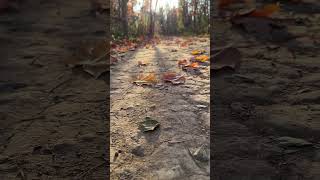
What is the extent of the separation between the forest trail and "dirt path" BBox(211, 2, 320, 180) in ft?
0.48

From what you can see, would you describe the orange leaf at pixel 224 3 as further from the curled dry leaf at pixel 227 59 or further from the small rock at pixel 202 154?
the small rock at pixel 202 154

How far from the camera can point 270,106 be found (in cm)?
116

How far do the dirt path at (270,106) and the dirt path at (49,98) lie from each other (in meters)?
0.39

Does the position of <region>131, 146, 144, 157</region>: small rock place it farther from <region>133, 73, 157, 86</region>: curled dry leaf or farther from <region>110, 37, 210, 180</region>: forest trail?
<region>133, 73, 157, 86</region>: curled dry leaf

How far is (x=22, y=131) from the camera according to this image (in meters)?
1.16

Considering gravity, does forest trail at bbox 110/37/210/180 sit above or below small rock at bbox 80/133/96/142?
below

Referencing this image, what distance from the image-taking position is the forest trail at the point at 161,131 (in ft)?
3.96

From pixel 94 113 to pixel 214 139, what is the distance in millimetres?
390

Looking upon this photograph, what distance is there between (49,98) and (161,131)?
0.49 m

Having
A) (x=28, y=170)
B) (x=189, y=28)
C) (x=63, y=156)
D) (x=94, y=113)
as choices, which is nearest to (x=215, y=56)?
(x=94, y=113)

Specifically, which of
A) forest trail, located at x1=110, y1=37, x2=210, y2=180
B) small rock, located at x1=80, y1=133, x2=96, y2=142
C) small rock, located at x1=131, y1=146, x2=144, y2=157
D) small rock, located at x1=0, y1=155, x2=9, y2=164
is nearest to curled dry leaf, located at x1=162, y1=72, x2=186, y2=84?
forest trail, located at x1=110, y1=37, x2=210, y2=180

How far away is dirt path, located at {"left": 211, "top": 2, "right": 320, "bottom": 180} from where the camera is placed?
3.51ft

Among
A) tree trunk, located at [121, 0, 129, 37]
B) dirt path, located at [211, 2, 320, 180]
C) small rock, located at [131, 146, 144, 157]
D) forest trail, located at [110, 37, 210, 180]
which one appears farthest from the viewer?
tree trunk, located at [121, 0, 129, 37]

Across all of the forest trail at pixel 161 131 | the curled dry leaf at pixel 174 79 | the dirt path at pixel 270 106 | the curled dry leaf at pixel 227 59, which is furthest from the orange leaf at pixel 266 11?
the curled dry leaf at pixel 174 79
